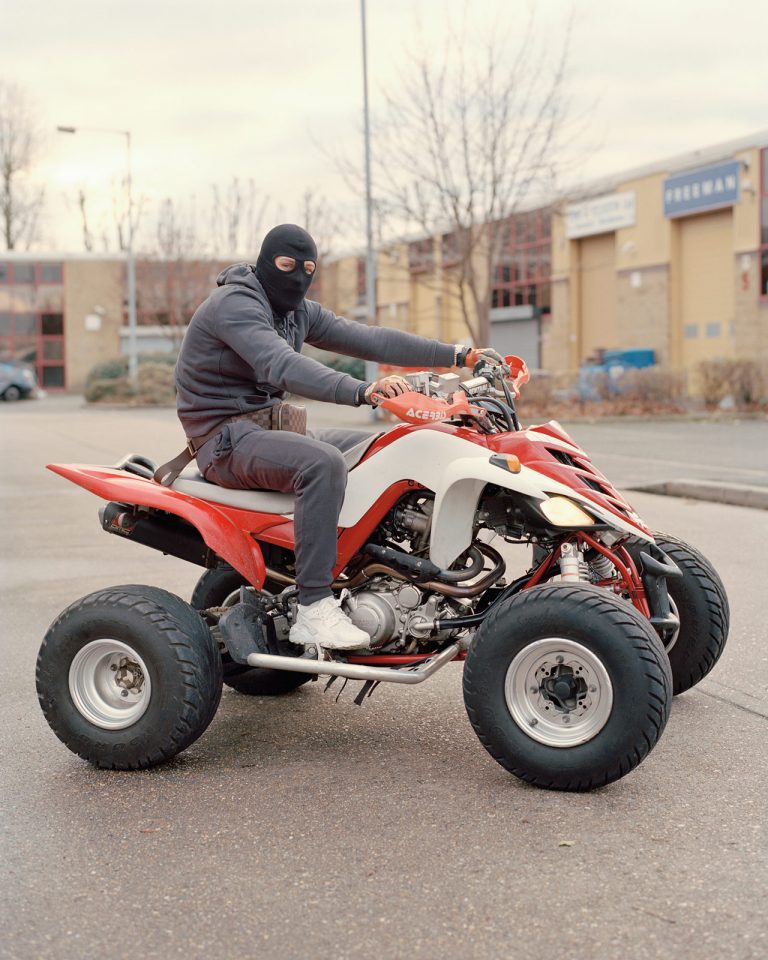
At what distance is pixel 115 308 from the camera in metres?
64.4

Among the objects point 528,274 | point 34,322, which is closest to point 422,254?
point 528,274

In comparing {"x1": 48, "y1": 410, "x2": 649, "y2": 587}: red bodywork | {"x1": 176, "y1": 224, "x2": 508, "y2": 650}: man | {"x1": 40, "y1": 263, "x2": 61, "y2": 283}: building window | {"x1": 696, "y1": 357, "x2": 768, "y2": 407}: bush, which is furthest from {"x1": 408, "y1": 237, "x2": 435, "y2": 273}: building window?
{"x1": 40, "y1": 263, "x2": 61, "y2": 283}: building window

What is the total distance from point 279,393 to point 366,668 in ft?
4.03

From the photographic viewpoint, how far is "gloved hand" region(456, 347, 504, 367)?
4531 mm

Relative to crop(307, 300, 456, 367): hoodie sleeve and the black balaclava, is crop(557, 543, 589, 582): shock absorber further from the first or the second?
the black balaclava

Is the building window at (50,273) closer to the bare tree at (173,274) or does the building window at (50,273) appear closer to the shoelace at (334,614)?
the bare tree at (173,274)

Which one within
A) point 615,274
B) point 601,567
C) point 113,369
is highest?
point 615,274

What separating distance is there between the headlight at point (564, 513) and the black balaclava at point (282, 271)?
1.34 meters

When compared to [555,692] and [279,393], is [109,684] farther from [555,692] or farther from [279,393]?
[555,692]

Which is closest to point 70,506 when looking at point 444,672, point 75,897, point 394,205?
point 444,672

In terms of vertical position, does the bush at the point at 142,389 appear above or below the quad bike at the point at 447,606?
above

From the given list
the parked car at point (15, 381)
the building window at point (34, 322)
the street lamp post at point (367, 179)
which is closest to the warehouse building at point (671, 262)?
the street lamp post at point (367, 179)

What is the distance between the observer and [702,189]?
114 ft

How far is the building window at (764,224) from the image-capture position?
3294 centimetres
